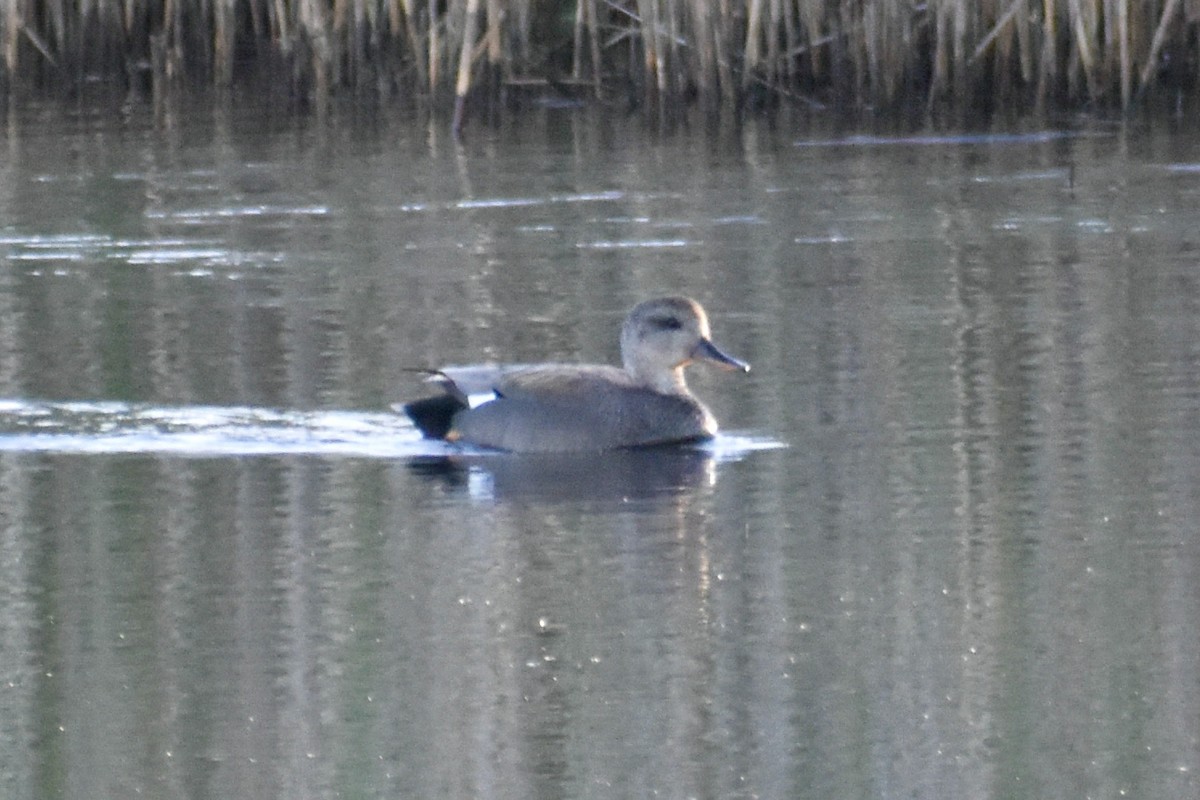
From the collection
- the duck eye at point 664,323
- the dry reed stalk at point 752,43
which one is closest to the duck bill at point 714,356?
the duck eye at point 664,323

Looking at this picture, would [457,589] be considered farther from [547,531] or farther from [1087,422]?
[1087,422]

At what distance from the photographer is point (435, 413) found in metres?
7.97

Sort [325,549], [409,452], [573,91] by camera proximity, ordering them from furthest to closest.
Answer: [573,91] < [409,452] < [325,549]

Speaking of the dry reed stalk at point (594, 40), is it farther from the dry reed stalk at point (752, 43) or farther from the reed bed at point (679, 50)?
the dry reed stalk at point (752, 43)

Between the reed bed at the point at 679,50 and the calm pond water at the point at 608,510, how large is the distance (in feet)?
9.24

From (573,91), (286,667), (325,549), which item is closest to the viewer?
(286,667)

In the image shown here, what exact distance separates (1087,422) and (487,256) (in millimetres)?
4258

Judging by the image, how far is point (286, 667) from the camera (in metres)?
5.48

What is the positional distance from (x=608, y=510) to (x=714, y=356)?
1358mm

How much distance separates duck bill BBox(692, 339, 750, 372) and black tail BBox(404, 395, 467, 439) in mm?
741

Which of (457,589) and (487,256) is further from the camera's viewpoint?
(487,256)

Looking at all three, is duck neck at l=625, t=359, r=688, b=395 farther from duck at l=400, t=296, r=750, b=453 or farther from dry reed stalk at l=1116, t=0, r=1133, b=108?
dry reed stalk at l=1116, t=0, r=1133, b=108

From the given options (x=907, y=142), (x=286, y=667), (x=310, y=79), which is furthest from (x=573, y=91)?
(x=286, y=667)

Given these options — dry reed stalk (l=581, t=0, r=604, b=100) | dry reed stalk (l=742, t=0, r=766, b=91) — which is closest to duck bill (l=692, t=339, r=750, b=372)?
dry reed stalk (l=742, t=0, r=766, b=91)
